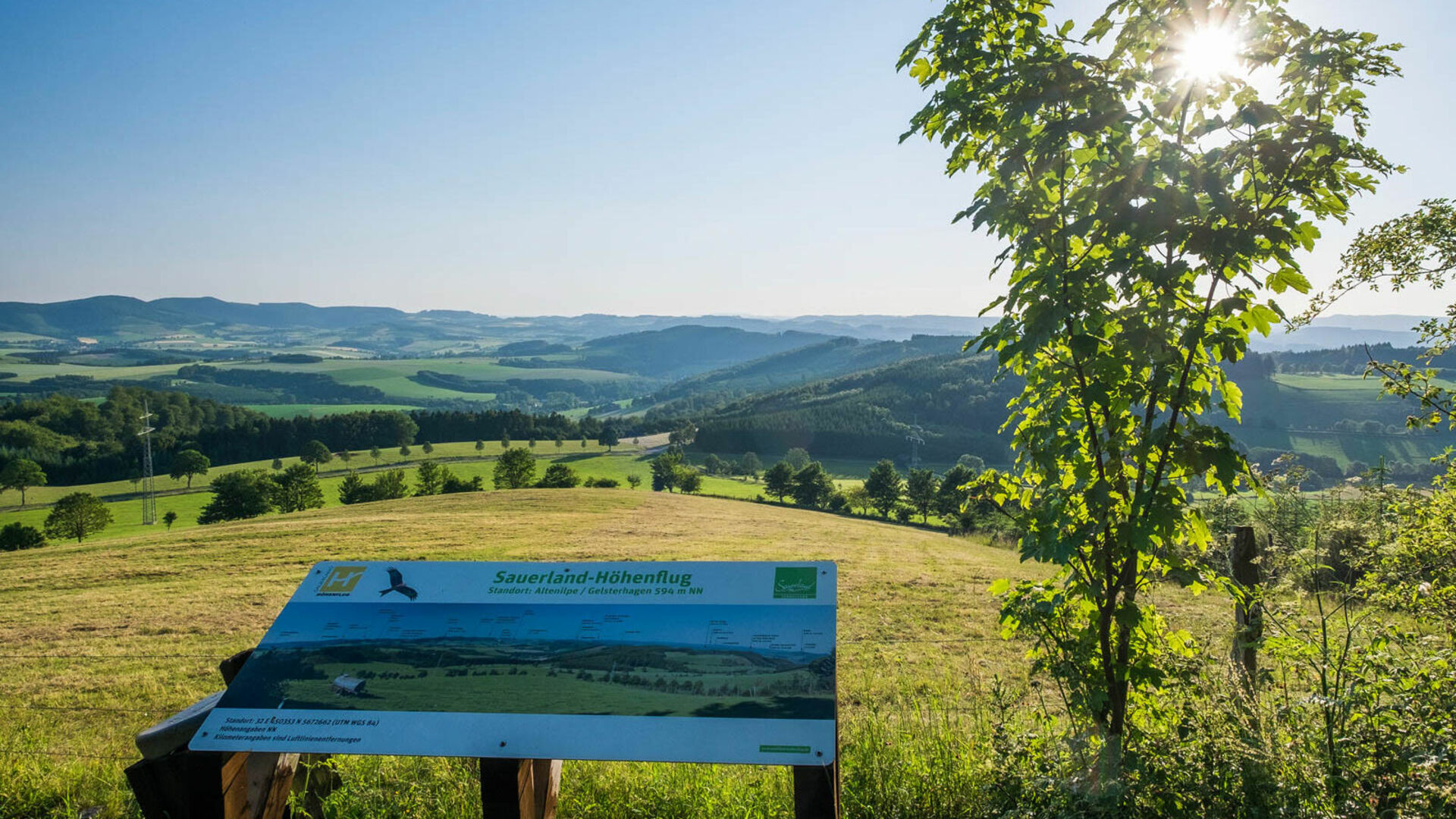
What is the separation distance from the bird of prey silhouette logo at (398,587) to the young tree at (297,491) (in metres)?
82.3

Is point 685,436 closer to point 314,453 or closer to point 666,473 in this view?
point 666,473

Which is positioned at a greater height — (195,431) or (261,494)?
(195,431)

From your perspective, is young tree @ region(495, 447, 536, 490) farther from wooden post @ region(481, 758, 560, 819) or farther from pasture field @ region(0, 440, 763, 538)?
wooden post @ region(481, 758, 560, 819)

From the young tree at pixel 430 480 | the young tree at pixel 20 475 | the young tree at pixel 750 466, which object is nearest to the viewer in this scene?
the young tree at pixel 20 475

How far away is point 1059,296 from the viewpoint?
3.53 metres

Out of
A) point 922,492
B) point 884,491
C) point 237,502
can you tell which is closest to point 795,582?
point 922,492

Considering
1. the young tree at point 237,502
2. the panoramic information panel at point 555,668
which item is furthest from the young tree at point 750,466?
the panoramic information panel at point 555,668

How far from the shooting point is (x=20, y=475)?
3351 inches

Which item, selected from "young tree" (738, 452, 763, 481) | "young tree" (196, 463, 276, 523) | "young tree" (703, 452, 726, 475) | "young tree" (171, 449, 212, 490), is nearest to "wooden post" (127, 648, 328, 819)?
"young tree" (196, 463, 276, 523)

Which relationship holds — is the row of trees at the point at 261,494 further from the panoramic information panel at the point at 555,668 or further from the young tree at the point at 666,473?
the panoramic information panel at the point at 555,668

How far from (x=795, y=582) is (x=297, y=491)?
85.4 metres

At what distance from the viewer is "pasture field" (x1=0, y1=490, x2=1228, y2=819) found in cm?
Answer: 452

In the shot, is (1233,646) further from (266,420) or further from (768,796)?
(266,420)

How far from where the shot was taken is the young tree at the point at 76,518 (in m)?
61.3
